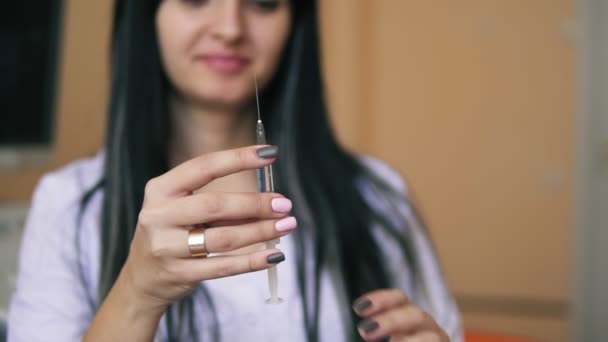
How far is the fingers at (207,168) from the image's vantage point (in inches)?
8.9

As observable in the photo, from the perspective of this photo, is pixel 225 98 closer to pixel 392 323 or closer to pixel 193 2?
pixel 193 2

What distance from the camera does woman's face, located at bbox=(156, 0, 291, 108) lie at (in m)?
0.33

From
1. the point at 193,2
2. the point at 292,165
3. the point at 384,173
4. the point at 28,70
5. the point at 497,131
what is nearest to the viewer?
the point at 193,2

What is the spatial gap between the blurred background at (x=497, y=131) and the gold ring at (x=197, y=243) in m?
1.10

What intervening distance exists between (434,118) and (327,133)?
3.00 feet

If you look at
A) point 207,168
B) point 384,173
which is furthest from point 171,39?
point 384,173

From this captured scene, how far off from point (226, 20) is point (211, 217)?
155 mm

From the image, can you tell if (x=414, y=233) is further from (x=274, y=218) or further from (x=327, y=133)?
(x=274, y=218)

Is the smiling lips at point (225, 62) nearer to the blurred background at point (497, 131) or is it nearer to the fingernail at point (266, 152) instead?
the fingernail at point (266, 152)

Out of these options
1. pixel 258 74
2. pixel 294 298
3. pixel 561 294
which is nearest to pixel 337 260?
pixel 294 298

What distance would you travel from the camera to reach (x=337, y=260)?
0.43m

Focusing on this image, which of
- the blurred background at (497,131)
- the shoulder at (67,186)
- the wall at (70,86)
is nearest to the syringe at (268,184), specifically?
the shoulder at (67,186)

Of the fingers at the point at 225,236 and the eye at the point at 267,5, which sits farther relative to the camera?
the eye at the point at 267,5

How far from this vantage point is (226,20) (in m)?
0.33
